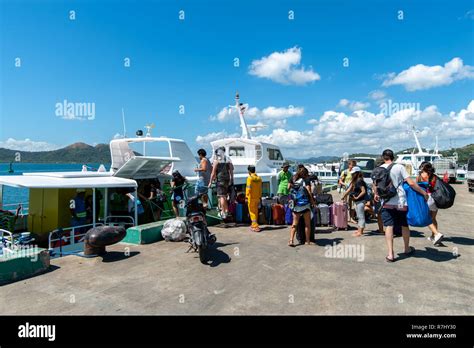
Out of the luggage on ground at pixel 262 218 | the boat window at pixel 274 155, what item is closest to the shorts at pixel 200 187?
the luggage on ground at pixel 262 218

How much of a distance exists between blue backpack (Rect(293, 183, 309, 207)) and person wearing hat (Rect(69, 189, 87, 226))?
601 cm

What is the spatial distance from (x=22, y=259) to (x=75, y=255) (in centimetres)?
139

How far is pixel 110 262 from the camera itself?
6.24m

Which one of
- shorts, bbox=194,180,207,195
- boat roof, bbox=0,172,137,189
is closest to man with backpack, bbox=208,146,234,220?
shorts, bbox=194,180,207,195

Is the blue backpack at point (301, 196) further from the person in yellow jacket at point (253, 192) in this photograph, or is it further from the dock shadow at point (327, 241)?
the person in yellow jacket at point (253, 192)

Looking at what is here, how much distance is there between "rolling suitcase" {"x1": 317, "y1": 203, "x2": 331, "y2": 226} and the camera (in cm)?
973

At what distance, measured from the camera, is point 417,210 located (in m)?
6.20

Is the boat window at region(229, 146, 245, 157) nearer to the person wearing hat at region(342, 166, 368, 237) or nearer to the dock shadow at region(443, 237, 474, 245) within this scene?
the person wearing hat at region(342, 166, 368, 237)

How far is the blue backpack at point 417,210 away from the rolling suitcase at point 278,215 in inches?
174

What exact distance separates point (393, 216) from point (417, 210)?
56 cm
